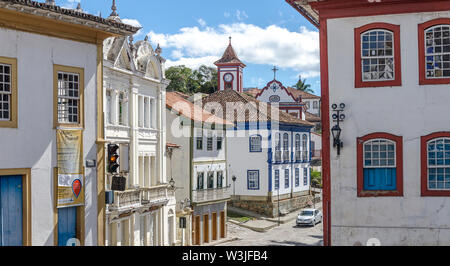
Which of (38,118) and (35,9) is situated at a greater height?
(35,9)

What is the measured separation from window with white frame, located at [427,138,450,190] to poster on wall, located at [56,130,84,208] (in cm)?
963

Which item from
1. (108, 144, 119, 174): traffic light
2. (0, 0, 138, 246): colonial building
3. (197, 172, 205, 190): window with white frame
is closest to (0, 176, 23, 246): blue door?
(0, 0, 138, 246): colonial building

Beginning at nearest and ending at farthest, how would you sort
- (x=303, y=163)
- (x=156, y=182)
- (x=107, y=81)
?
(x=107, y=81) < (x=156, y=182) < (x=303, y=163)

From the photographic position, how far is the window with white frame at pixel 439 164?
1681cm

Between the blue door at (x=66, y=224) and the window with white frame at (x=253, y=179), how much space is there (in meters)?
35.9

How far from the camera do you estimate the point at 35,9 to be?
17.3m

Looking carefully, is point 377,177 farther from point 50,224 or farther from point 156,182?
point 156,182

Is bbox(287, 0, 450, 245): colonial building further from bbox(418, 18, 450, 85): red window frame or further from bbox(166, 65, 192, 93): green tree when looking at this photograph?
bbox(166, 65, 192, 93): green tree

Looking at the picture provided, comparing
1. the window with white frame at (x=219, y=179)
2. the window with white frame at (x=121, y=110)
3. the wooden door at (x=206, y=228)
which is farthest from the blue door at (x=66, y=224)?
the window with white frame at (x=219, y=179)

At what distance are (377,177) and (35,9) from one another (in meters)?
9.98

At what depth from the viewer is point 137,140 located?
106 ft

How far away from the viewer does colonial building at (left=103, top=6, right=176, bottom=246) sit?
95.8 feet
